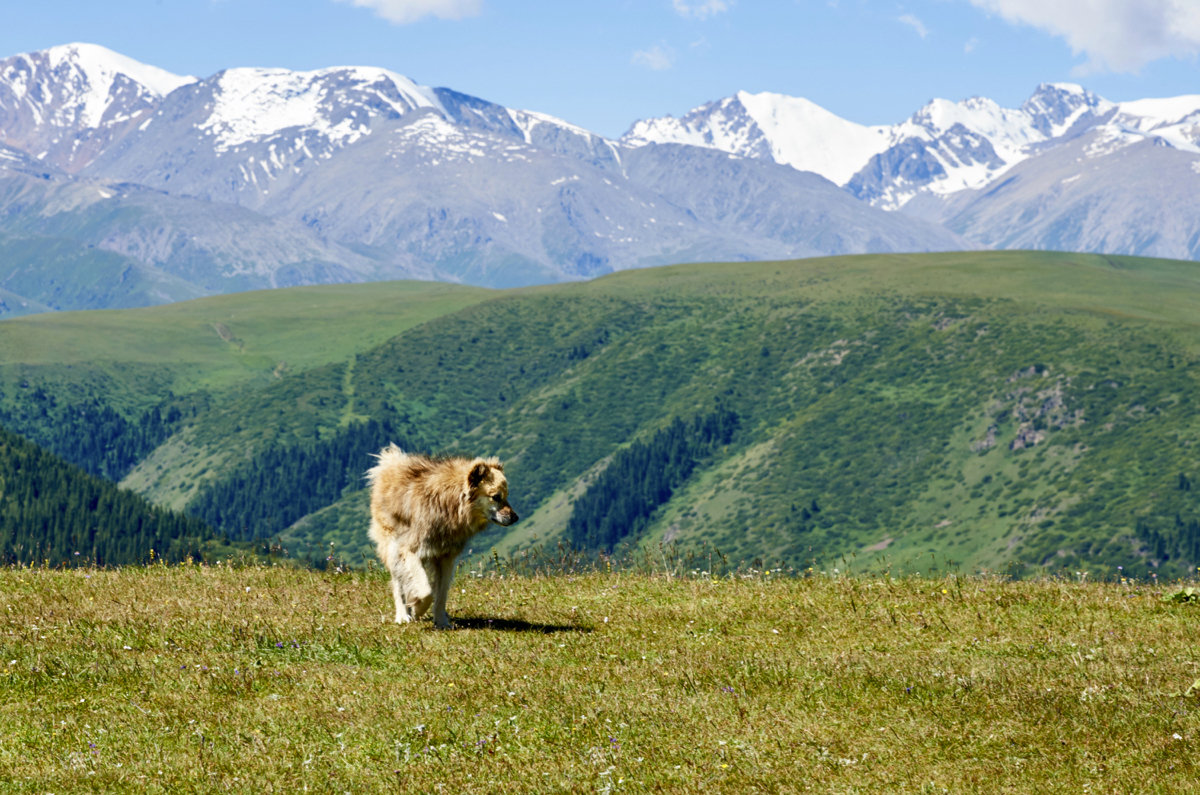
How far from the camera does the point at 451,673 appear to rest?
47.4ft

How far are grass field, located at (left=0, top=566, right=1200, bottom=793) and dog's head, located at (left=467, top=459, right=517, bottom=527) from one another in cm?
182

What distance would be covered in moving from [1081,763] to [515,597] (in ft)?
37.5

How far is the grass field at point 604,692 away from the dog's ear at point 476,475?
2213mm

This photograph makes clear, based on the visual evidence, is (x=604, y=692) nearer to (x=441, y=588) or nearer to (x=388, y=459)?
(x=441, y=588)

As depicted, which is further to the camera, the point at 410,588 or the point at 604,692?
the point at 410,588

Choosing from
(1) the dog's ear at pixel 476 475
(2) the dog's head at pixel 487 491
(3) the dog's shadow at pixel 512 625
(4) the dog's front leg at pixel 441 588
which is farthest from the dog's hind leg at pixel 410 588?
(1) the dog's ear at pixel 476 475

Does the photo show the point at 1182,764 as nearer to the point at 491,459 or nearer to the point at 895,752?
the point at 895,752

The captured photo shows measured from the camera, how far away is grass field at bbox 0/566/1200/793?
10938mm

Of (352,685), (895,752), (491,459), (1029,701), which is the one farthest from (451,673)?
(1029,701)

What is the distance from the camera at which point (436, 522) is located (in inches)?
679

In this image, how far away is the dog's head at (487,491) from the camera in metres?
17.0

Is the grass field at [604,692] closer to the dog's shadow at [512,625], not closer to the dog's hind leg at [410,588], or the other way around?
the dog's shadow at [512,625]

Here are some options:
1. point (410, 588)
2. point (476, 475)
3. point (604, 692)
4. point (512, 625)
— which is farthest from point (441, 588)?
point (604, 692)

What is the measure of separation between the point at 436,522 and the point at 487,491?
92 centimetres
